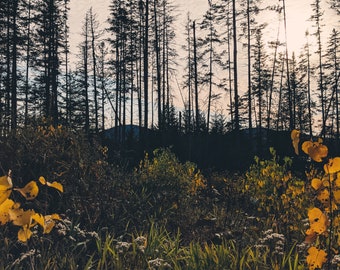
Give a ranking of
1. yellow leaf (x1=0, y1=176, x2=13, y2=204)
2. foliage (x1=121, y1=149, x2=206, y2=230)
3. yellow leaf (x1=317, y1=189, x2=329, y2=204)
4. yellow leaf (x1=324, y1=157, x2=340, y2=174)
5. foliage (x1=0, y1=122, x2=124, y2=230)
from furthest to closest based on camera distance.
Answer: foliage (x1=121, y1=149, x2=206, y2=230) → foliage (x1=0, y1=122, x2=124, y2=230) → yellow leaf (x1=317, y1=189, x2=329, y2=204) → yellow leaf (x1=324, y1=157, x2=340, y2=174) → yellow leaf (x1=0, y1=176, x2=13, y2=204)

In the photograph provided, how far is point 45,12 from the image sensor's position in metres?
26.8

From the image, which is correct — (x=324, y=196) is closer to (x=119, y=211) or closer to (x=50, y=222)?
(x=50, y=222)

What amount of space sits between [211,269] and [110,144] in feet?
51.3

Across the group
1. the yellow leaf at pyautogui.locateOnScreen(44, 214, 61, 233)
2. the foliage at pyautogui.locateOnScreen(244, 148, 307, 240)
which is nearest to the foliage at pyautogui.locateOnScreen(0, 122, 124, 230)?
the foliage at pyautogui.locateOnScreen(244, 148, 307, 240)

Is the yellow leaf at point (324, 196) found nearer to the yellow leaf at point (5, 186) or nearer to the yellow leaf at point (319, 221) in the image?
the yellow leaf at point (319, 221)

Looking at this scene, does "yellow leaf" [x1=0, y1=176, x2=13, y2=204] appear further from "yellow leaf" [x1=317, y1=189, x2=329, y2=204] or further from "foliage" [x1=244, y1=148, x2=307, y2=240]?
"foliage" [x1=244, y1=148, x2=307, y2=240]

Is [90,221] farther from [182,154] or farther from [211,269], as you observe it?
[182,154]

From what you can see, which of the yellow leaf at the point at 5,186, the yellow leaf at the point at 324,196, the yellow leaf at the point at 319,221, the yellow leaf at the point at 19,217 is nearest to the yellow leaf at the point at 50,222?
the yellow leaf at the point at 19,217

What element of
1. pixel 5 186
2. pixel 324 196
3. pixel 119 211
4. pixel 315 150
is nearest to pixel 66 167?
pixel 119 211

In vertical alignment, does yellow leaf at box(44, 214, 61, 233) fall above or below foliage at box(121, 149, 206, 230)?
above

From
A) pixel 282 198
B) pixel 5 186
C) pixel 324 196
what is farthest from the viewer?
pixel 282 198

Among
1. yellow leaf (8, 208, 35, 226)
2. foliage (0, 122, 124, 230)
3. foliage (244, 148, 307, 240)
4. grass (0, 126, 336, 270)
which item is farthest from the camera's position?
foliage (0, 122, 124, 230)

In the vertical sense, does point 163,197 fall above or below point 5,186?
below

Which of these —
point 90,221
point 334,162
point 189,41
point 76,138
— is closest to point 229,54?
point 189,41
